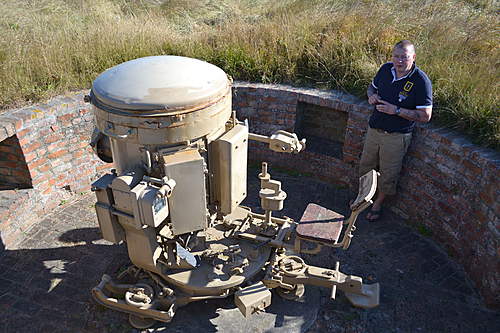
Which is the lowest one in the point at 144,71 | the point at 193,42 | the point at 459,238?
the point at 459,238

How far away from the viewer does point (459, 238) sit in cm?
414

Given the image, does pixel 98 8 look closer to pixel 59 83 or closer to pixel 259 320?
pixel 59 83

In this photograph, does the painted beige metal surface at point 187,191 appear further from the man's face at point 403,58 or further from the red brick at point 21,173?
the red brick at point 21,173

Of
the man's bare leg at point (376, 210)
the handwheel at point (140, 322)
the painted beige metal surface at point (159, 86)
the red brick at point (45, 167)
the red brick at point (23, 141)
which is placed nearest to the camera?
the painted beige metal surface at point (159, 86)

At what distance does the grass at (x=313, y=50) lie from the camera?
4.51 m

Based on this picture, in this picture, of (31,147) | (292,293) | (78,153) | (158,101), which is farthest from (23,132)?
(292,293)

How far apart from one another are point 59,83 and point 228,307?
3.43 m

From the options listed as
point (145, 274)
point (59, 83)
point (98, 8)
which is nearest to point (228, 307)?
point (145, 274)


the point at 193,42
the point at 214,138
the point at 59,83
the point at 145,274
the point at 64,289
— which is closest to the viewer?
the point at 214,138

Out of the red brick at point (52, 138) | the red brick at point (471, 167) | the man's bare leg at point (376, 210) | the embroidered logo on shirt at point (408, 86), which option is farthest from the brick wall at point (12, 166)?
the red brick at point (471, 167)

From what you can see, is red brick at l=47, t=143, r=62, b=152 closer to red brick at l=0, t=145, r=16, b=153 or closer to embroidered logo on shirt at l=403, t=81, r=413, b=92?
red brick at l=0, t=145, r=16, b=153

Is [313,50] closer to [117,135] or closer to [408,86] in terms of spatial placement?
[408,86]

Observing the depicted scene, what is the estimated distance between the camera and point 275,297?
372 cm

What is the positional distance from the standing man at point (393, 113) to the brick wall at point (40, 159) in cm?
326
